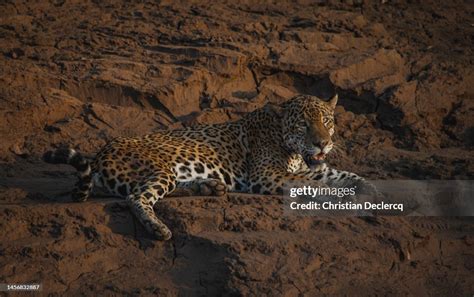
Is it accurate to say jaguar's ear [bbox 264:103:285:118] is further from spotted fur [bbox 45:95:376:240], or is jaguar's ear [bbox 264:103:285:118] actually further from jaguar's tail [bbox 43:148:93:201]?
jaguar's tail [bbox 43:148:93:201]

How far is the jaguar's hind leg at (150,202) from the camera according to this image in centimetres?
932

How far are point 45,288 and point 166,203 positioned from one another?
5.42 feet

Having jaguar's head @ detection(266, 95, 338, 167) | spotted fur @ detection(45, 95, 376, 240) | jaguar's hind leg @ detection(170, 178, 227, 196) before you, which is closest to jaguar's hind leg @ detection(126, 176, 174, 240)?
spotted fur @ detection(45, 95, 376, 240)

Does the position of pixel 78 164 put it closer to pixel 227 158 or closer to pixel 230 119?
pixel 227 158

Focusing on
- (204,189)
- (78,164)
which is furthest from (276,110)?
(78,164)

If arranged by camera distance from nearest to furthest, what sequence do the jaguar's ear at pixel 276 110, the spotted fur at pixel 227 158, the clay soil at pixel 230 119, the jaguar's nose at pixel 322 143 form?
the clay soil at pixel 230 119 < the spotted fur at pixel 227 158 < the jaguar's nose at pixel 322 143 < the jaguar's ear at pixel 276 110

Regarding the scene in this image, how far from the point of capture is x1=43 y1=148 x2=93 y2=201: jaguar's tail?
30.1ft

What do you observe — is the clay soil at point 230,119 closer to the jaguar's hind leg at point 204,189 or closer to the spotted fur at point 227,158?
the jaguar's hind leg at point 204,189

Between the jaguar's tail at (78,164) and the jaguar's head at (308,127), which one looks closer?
the jaguar's tail at (78,164)

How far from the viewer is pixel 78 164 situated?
9500 millimetres

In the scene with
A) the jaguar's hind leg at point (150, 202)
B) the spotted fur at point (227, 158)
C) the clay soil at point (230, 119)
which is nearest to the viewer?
the clay soil at point (230, 119)

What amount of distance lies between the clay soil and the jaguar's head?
1161 millimetres

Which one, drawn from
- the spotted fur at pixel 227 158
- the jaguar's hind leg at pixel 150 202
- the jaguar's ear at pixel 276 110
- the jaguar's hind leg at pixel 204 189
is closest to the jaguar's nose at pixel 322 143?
the spotted fur at pixel 227 158

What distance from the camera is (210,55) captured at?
1441 centimetres
